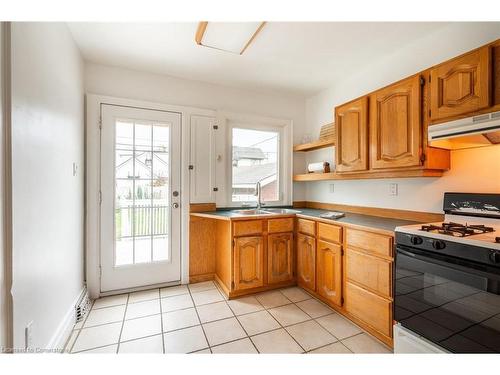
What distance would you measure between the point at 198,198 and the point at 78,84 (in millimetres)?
1599

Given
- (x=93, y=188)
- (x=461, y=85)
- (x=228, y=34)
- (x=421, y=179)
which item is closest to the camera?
(x=461, y=85)

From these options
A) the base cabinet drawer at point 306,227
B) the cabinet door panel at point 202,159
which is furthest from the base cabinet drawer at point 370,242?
the cabinet door panel at point 202,159

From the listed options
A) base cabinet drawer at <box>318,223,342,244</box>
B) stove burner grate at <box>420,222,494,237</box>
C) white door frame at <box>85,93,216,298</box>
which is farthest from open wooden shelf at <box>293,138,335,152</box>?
white door frame at <box>85,93,216,298</box>

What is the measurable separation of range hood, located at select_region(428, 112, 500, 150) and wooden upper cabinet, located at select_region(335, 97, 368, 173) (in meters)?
0.56

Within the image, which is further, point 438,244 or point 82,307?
point 82,307

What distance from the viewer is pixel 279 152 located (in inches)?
131

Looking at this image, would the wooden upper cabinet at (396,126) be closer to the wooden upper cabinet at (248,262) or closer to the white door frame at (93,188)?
the wooden upper cabinet at (248,262)

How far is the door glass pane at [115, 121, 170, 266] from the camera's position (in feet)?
8.28

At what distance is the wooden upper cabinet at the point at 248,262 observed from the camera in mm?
2383

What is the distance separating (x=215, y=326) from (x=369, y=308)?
3.99 feet

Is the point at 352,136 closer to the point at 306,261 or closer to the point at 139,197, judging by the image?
the point at 306,261

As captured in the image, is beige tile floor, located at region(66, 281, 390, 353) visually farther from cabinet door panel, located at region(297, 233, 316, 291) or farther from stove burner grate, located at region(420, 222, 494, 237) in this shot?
stove burner grate, located at region(420, 222, 494, 237)

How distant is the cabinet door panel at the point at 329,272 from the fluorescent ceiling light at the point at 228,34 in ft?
6.28

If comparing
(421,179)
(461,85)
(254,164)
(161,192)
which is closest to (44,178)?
(161,192)
